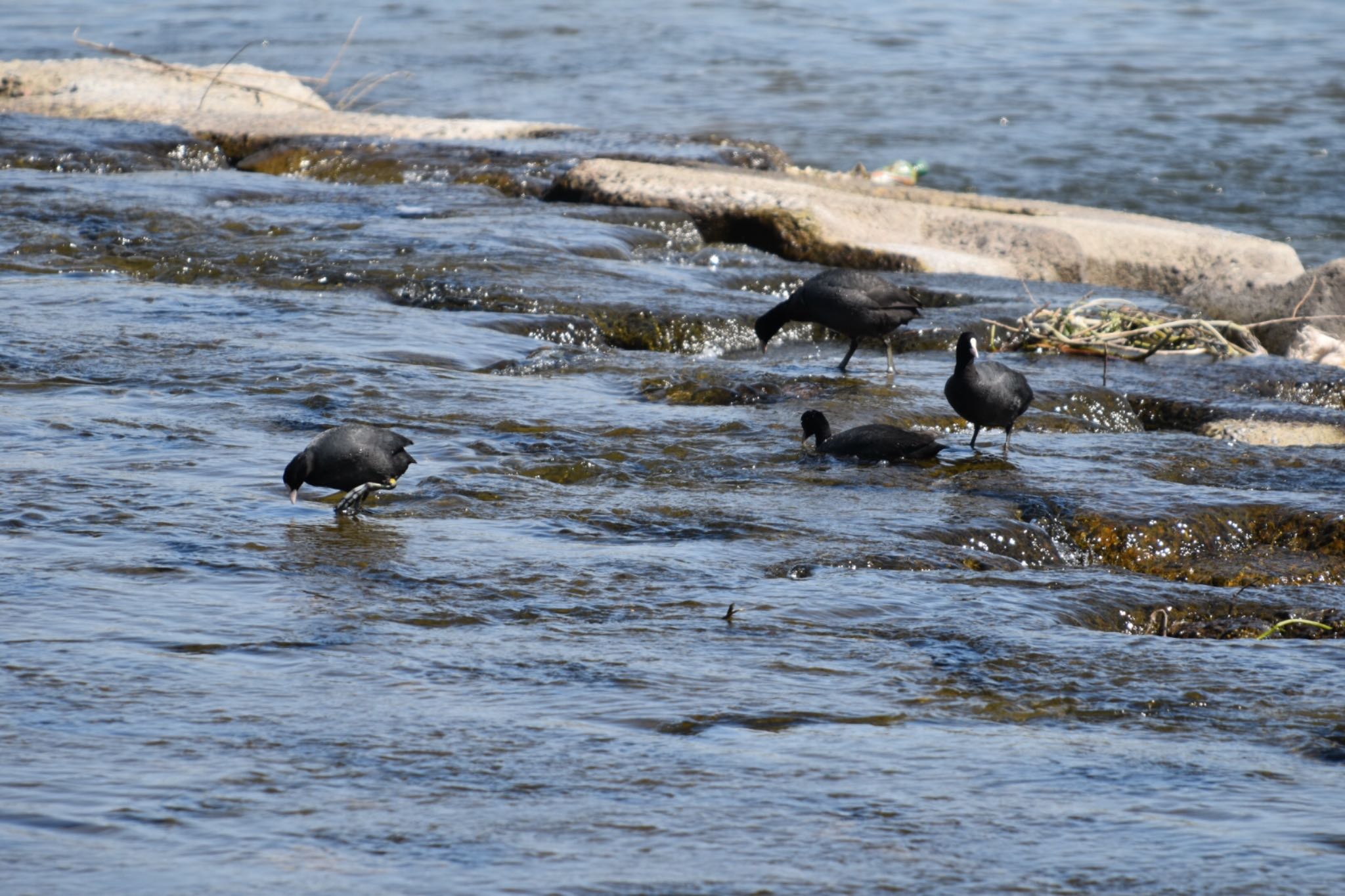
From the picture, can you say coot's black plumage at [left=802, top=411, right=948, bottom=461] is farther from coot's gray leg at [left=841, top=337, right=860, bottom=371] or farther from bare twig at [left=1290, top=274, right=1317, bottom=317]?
bare twig at [left=1290, top=274, right=1317, bottom=317]

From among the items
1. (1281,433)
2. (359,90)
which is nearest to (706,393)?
(1281,433)

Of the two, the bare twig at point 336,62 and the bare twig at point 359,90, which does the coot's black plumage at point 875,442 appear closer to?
the bare twig at point 336,62

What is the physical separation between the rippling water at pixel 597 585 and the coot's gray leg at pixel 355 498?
0.17ft

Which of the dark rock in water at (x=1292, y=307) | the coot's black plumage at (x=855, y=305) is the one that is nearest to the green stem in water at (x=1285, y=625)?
the coot's black plumage at (x=855, y=305)

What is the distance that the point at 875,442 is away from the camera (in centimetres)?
580

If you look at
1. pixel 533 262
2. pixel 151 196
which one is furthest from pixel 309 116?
pixel 533 262

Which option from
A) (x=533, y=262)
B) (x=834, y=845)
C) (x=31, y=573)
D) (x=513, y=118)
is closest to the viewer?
(x=834, y=845)

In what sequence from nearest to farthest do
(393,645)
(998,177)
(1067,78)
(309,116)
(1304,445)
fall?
(393,645), (1304,445), (309,116), (998,177), (1067,78)

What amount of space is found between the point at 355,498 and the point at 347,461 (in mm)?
205

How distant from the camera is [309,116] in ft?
45.4

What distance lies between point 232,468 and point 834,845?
3085mm

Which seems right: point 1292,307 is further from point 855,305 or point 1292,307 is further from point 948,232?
point 855,305

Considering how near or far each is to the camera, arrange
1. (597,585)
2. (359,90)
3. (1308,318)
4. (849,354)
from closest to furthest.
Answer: (597,585), (849,354), (1308,318), (359,90)

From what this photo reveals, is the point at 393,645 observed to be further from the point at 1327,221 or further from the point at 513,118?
the point at 513,118
